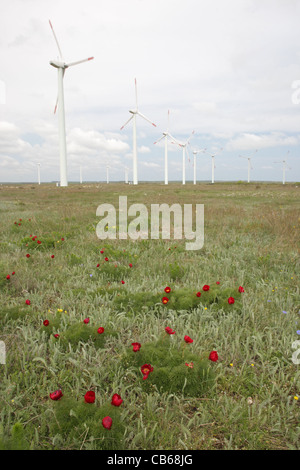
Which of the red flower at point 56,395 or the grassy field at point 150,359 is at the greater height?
the red flower at point 56,395

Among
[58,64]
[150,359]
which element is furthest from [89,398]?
[58,64]

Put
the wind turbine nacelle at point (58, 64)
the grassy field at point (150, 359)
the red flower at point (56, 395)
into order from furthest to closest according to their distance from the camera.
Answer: the wind turbine nacelle at point (58, 64)
the grassy field at point (150, 359)
the red flower at point (56, 395)

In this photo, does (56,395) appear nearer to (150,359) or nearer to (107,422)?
(107,422)

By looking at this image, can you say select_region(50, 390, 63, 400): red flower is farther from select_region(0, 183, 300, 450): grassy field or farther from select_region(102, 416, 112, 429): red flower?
select_region(102, 416, 112, 429): red flower

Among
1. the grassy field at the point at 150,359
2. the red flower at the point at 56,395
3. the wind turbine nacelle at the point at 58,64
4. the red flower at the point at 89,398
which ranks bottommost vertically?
the grassy field at the point at 150,359

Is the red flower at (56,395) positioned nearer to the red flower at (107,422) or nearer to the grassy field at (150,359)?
the grassy field at (150,359)

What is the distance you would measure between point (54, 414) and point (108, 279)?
3.35 m

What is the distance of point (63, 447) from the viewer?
2059 millimetres

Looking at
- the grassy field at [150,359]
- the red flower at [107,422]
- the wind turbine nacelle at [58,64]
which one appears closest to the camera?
the red flower at [107,422]

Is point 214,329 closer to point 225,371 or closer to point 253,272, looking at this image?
point 225,371

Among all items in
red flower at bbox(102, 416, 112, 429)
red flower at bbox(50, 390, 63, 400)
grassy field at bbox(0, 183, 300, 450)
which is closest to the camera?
red flower at bbox(102, 416, 112, 429)

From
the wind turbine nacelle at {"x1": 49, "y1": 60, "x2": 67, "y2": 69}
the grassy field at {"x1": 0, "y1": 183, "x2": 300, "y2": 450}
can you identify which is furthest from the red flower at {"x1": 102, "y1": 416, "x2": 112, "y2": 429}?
the wind turbine nacelle at {"x1": 49, "y1": 60, "x2": 67, "y2": 69}

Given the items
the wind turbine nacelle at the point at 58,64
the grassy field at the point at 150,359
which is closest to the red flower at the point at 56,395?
the grassy field at the point at 150,359
